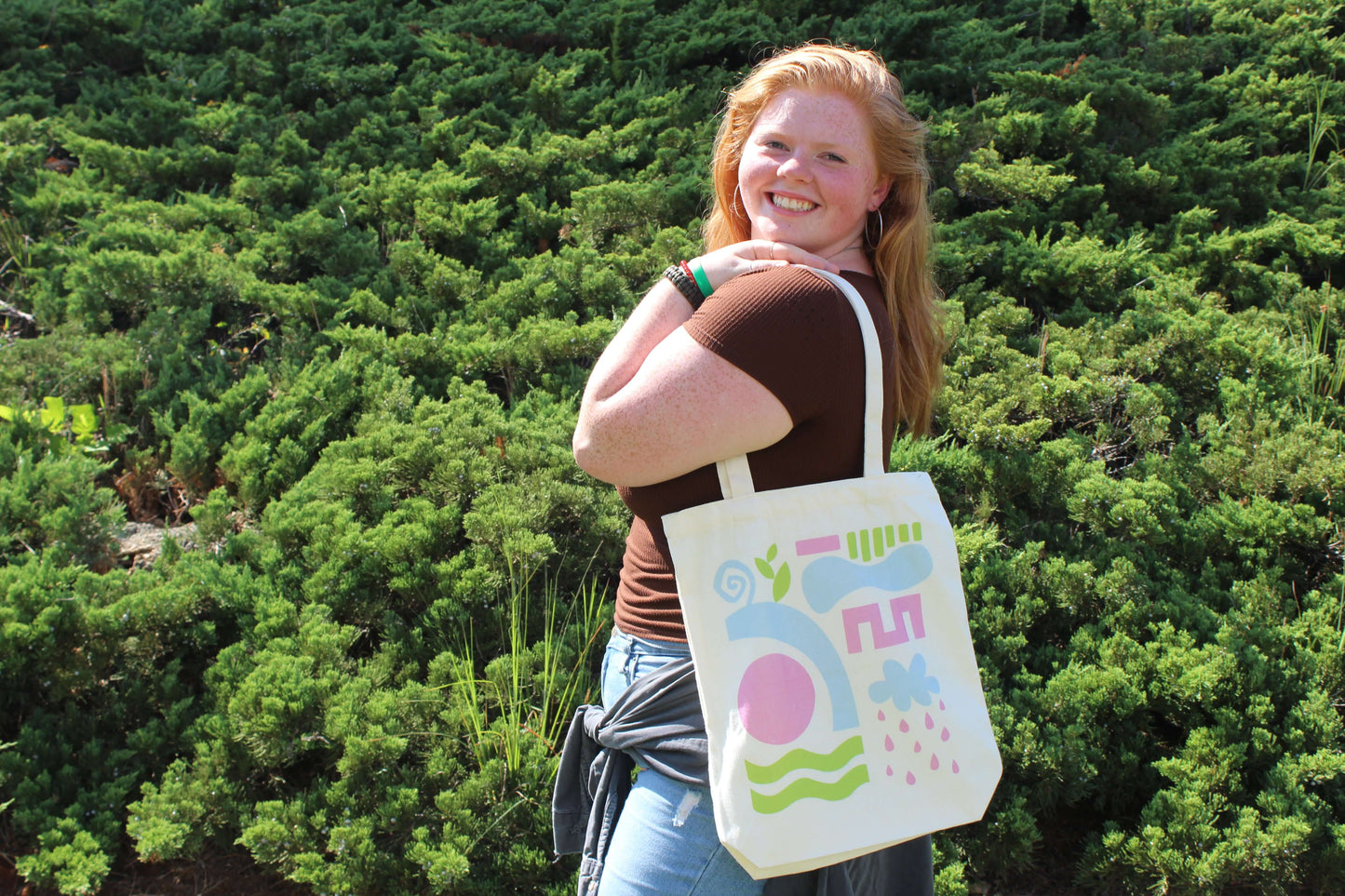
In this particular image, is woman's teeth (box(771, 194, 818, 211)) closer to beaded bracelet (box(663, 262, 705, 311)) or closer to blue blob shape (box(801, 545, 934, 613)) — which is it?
beaded bracelet (box(663, 262, 705, 311))

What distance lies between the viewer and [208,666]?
288 cm

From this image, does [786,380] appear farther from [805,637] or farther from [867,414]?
[805,637]

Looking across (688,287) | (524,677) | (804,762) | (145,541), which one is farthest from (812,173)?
(145,541)

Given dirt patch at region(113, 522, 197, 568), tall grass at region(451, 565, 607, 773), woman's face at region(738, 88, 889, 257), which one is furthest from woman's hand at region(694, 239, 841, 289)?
dirt patch at region(113, 522, 197, 568)

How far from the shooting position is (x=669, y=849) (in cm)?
140

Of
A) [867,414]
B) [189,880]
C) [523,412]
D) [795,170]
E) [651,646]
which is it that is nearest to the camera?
[867,414]

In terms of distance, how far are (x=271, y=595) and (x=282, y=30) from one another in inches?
162

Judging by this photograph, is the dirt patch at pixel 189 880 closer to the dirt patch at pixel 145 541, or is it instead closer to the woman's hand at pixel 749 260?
the dirt patch at pixel 145 541

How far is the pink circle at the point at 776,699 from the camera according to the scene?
1.29m

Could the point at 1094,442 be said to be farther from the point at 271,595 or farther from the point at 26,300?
the point at 26,300

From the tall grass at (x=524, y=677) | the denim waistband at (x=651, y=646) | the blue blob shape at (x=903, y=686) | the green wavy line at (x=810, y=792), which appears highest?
the denim waistband at (x=651, y=646)

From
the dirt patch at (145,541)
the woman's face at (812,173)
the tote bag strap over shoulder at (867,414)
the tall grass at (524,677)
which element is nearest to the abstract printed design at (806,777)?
the tote bag strap over shoulder at (867,414)

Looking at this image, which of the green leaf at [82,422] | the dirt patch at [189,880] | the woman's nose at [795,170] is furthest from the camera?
the green leaf at [82,422]

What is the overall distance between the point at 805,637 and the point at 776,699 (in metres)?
0.09
